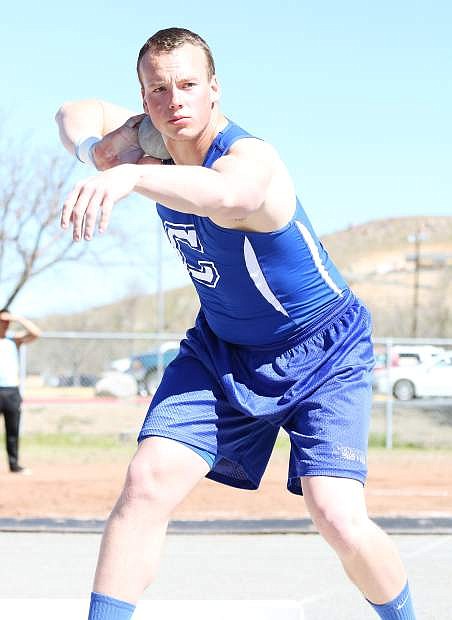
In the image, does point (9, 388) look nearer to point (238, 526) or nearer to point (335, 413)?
point (238, 526)

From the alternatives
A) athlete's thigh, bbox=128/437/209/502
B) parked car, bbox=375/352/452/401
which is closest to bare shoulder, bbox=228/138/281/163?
athlete's thigh, bbox=128/437/209/502

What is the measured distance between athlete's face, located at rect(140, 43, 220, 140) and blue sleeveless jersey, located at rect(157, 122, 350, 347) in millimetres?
119

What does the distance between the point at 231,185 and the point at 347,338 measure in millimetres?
951

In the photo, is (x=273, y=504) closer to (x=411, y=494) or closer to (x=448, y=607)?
(x=411, y=494)

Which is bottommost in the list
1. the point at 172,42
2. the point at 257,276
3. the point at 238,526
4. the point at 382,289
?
the point at 382,289

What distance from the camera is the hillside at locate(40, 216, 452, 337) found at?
2386 inches

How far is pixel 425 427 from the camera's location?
755 inches

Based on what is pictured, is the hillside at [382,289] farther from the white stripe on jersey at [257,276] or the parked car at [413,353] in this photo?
the white stripe on jersey at [257,276]

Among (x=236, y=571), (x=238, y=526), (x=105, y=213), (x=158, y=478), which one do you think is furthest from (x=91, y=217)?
(x=238, y=526)

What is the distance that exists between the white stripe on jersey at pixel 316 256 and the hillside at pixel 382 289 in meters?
43.7

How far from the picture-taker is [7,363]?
39.5 ft

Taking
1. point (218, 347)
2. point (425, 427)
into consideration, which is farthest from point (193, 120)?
point (425, 427)

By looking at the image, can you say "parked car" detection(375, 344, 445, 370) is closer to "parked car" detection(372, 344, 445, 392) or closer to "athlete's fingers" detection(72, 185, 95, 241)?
"parked car" detection(372, 344, 445, 392)

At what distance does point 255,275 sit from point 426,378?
54.7 feet
